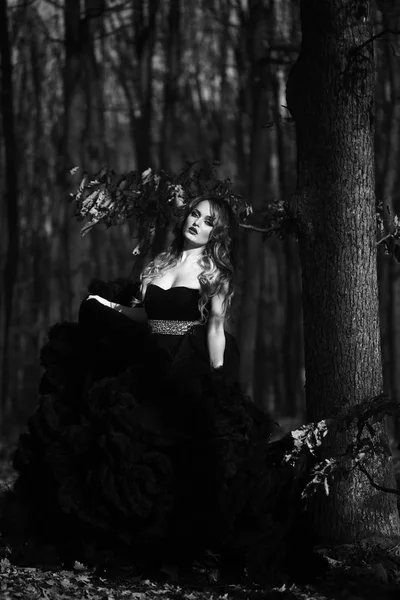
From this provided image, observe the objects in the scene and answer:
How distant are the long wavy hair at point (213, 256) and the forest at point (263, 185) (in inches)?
7.1

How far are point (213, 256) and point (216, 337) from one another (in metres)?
0.65

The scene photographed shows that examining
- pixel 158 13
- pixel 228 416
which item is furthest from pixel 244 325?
pixel 228 416

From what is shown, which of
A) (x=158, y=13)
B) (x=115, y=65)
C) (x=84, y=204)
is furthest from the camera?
(x=115, y=65)

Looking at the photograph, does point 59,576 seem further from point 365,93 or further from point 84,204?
point 365,93

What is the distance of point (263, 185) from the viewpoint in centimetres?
1528

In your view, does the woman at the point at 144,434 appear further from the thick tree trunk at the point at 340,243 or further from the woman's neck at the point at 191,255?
the thick tree trunk at the point at 340,243

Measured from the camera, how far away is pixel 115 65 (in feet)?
67.4

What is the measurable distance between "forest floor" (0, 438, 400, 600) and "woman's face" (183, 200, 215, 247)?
235 cm

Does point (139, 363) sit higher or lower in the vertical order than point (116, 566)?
higher

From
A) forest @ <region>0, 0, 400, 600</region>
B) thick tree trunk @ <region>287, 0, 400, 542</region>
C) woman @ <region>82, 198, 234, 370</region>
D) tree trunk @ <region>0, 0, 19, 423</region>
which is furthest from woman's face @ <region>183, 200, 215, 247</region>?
tree trunk @ <region>0, 0, 19, 423</region>

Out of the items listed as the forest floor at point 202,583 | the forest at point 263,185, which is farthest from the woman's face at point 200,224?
the forest floor at point 202,583

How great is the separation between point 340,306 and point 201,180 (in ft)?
5.09

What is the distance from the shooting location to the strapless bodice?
595cm

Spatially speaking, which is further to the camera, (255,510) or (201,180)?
(201,180)
